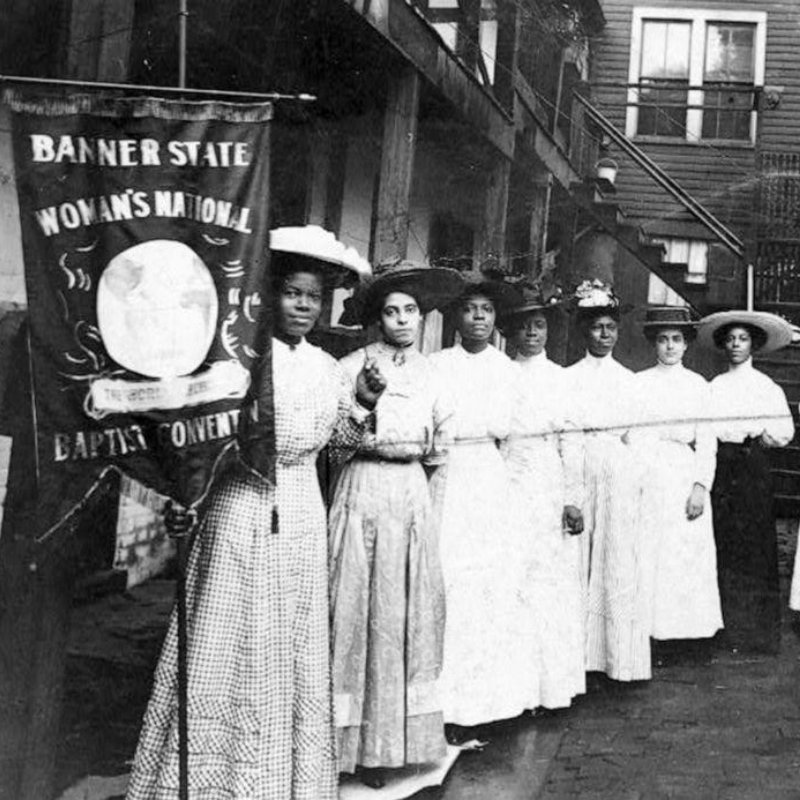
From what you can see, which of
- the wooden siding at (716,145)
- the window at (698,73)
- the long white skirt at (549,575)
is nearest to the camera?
the long white skirt at (549,575)

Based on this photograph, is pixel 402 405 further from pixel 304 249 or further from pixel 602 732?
pixel 602 732

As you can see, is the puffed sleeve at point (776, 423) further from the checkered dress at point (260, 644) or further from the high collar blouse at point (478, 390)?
the checkered dress at point (260, 644)

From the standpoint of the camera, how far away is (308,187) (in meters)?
6.87

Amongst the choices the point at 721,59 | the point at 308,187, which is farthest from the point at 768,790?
the point at 721,59

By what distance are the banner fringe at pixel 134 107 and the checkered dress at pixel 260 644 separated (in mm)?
742

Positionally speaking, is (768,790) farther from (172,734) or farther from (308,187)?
(308,187)

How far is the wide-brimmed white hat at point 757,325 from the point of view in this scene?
6.11m

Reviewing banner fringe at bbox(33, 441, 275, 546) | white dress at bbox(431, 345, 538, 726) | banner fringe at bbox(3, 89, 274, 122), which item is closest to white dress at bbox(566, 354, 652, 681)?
white dress at bbox(431, 345, 538, 726)

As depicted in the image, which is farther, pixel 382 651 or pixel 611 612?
pixel 611 612

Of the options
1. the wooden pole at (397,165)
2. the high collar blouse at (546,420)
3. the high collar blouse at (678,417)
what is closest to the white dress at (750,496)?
the high collar blouse at (678,417)

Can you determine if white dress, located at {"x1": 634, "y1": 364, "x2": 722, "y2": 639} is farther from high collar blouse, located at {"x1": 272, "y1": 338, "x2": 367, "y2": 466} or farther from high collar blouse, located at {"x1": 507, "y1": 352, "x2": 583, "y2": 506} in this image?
high collar blouse, located at {"x1": 272, "y1": 338, "x2": 367, "y2": 466}

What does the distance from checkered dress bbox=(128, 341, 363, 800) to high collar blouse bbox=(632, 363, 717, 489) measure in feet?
10.2

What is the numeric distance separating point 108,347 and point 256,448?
53 centimetres

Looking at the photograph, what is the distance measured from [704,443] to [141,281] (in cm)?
402
